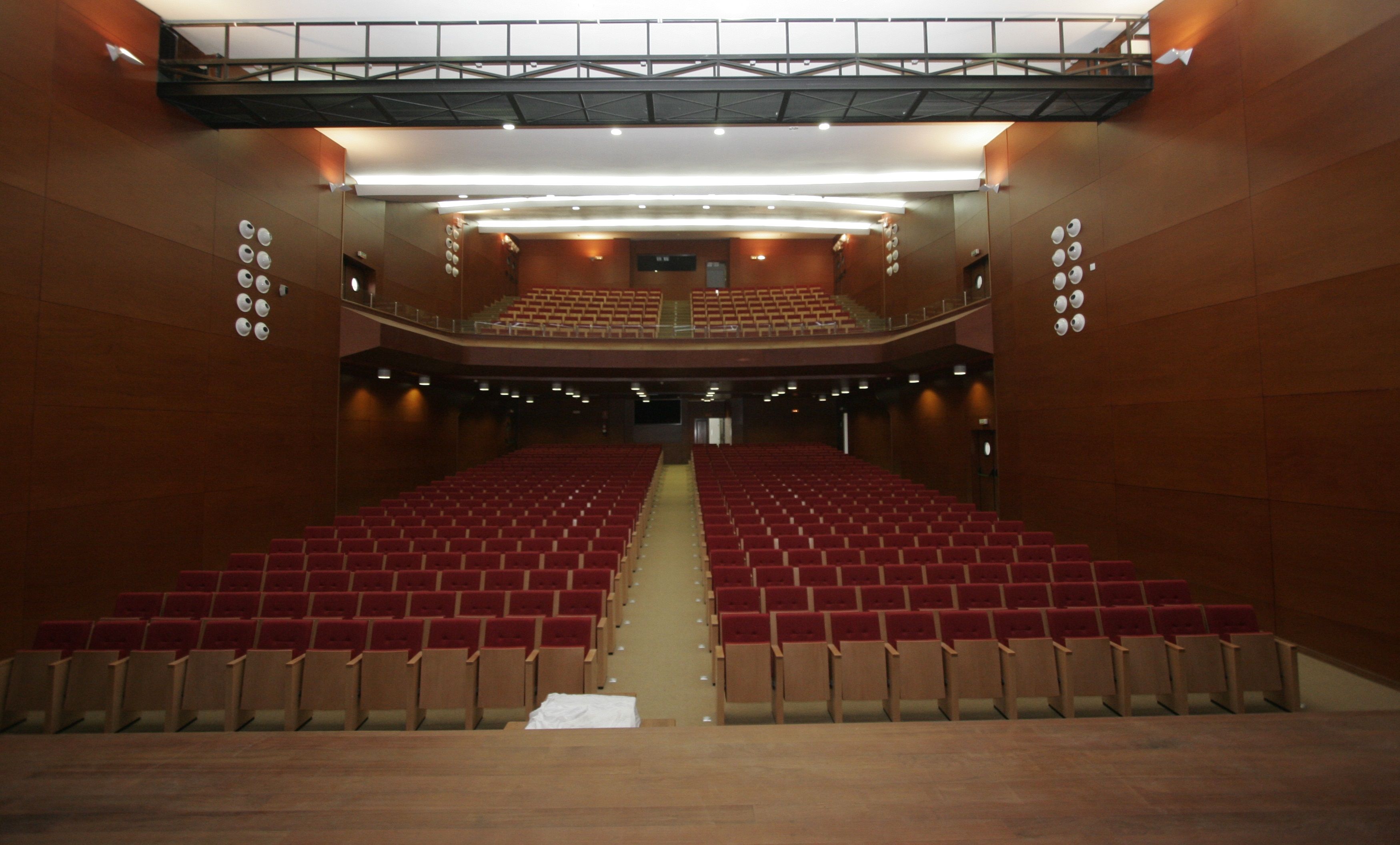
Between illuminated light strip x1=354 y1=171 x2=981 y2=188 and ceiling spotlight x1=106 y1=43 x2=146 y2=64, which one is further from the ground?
illuminated light strip x1=354 y1=171 x2=981 y2=188

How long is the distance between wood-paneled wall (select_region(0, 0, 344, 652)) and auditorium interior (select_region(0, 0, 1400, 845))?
0.05 meters

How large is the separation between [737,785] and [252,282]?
8634 mm

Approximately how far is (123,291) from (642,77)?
18.8 ft

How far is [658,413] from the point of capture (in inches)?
789

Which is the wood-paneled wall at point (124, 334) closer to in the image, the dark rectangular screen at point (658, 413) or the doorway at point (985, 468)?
the doorway at point (985, 468)

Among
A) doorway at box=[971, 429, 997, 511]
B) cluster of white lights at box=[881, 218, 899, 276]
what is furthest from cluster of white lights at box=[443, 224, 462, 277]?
doorway at box=[971, 429, 997, 511]

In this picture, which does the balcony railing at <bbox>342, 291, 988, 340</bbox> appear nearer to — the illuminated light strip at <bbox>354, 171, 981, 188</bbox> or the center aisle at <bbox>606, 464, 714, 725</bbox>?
the illuminated light strip at <bbox>354, 171, 981, 188</bbox>

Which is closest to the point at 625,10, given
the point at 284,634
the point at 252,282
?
the point at 252,282

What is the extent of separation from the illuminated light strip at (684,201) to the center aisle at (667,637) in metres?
7.13

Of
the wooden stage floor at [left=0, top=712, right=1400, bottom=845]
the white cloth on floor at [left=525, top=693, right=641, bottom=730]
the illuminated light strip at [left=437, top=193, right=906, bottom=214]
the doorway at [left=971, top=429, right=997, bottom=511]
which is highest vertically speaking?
the illuminated light strip at [left=437, top=193, right=906, bottom=214]

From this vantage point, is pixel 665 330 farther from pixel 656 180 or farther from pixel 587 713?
pixel 587 713

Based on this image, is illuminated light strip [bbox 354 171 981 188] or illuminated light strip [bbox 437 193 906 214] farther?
illuminated light strip [bbox 437 193 906 214]

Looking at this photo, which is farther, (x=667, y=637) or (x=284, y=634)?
(x=667, y=637)

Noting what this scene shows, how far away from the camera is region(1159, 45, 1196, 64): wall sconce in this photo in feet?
20.1
